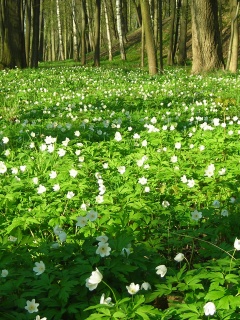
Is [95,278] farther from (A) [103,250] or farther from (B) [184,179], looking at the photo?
A: (B) [184,179]

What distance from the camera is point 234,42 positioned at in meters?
13.9

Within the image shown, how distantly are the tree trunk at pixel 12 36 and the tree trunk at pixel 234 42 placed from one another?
29.2 feet

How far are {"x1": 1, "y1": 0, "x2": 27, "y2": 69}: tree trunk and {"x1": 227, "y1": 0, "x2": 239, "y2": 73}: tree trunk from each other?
891cm

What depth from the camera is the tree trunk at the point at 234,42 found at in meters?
13.8

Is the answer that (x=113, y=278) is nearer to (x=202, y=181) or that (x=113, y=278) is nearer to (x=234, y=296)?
(x=234, y=296)

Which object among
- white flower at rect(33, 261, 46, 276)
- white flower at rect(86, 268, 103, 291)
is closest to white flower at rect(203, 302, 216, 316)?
white flower at rect(86, 268, 103, 291)

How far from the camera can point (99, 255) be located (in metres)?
2.44

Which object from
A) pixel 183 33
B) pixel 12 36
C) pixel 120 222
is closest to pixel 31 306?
pixel 120 222

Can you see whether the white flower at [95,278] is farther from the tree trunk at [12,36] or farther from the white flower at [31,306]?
the tree trunk at [12,36]

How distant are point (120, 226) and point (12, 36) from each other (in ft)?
52.9

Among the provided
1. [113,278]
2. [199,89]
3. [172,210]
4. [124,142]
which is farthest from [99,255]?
[199,89]

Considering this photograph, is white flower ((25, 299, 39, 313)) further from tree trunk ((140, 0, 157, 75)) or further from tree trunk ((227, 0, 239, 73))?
tree trunk ((227, 0, 239, 73))

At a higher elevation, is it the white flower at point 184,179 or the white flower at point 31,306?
the white flower at point 184,179

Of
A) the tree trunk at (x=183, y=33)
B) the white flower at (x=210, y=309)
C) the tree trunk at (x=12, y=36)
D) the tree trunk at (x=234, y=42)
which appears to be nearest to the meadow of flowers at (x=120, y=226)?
the white flower at (x=210, y=309)
